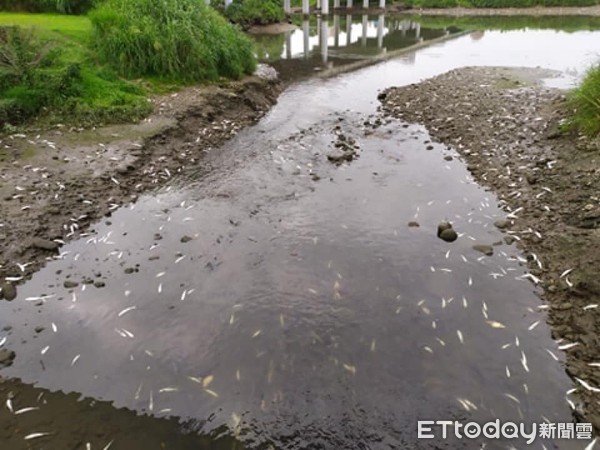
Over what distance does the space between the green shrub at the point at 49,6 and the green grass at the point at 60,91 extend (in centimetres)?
976

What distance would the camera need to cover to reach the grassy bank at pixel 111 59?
45.1 ft

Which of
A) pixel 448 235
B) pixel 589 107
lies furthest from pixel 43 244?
pixel 589 107

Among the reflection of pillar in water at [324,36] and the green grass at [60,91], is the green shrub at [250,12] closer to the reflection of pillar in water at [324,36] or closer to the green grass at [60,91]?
the reflection of pillar in water at [324,36]

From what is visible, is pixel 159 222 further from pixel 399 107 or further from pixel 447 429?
pixel 399 107

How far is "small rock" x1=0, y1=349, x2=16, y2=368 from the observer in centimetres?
617

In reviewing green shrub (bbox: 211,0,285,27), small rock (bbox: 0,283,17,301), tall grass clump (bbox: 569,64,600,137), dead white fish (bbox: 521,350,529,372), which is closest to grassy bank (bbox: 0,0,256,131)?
small rock (bbox: 0,283,17,301)

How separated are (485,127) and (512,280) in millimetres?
8447

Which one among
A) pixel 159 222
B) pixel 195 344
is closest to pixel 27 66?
pixel 159 222

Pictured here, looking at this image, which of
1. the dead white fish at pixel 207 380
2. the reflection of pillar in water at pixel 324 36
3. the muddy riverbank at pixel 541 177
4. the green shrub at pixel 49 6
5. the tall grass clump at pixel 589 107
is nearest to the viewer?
the dead white fish at pixel 207 380

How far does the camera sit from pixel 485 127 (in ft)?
47.6

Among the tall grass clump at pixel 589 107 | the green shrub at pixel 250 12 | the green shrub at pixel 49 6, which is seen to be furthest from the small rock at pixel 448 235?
the green shrub at pixel 250 12

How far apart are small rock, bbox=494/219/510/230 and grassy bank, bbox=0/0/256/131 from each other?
1186cm

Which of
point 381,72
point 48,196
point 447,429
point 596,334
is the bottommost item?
point 447,429
